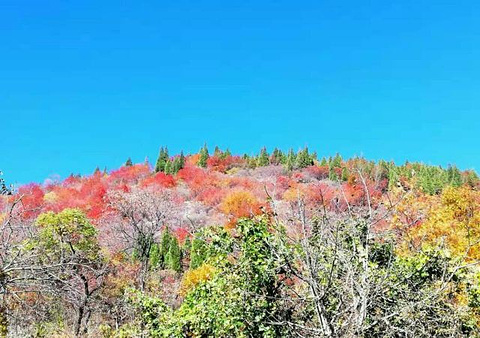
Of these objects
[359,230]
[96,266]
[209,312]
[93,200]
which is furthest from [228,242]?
[93,200]

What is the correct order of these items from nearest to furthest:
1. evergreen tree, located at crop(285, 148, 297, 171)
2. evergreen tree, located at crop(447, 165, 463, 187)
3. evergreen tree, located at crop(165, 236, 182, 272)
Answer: evergreen tree, located at crop(165, 236, 182, 272) → evergreen tree, located at crop(447, 165, 463, 187) → evergreen tree, located at crop(285, 148, 297, 171)

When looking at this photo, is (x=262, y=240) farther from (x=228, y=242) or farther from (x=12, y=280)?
(x=12, y=280)

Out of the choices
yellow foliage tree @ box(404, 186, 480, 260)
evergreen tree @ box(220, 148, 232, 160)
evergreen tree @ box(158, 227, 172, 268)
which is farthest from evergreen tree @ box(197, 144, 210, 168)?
yellow foliage tree @ box(404, 186, 480, 260)

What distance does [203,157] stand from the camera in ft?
295

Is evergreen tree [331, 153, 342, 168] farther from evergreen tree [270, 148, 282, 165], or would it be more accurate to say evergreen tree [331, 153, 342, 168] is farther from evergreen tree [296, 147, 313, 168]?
evergreen tree [270, 148, 282, 165]

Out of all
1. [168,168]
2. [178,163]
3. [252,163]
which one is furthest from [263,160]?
[168,168]

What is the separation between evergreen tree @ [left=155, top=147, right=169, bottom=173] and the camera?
266 feet

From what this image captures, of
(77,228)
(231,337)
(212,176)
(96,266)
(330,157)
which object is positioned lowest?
(231,337)

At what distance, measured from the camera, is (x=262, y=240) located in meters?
6.57

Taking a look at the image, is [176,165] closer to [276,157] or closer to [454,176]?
[276,157]

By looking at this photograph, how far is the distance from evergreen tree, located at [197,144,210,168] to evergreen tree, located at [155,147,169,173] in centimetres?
714

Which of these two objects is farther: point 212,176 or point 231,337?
point 212,176

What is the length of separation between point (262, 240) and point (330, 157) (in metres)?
87.2

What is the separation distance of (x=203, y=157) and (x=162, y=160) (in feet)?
33.3
